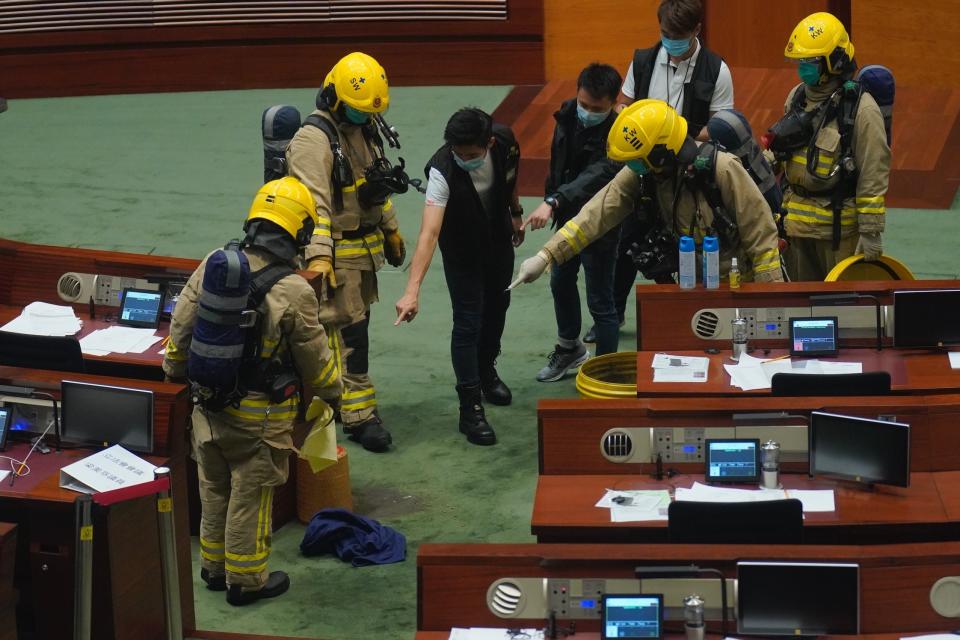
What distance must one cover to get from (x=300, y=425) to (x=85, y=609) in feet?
6.21

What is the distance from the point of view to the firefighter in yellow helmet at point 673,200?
21.9 feet

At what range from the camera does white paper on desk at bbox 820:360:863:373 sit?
652 centimetres

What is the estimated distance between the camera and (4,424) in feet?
19.5

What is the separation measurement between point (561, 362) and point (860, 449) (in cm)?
300

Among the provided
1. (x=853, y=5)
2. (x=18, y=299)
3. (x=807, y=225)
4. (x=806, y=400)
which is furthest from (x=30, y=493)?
(x=853, y=5)

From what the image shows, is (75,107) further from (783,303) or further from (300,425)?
(783,303)

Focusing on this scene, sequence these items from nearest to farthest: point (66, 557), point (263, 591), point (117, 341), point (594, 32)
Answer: point (66, 557), point (263, 591), point (117, 341), point (594, 32)

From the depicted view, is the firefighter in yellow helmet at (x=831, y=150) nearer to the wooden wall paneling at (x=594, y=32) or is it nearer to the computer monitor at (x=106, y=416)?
the computer monitor at (x=106, y=416)

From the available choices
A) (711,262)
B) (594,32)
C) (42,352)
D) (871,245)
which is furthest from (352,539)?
(594,32)

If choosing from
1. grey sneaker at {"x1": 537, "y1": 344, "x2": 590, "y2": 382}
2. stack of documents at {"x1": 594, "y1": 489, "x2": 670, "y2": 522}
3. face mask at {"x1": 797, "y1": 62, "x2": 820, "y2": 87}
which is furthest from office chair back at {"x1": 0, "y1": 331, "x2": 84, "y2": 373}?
face mask at {"x1": 797, "y1": 62, "x2": 820, "y2": 87}

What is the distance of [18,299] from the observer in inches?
299

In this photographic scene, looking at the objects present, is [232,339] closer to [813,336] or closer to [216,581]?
[216,581]

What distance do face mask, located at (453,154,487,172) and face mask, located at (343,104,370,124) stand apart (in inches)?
18.8

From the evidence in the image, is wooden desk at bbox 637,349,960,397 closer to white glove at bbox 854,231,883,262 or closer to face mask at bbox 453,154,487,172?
white glove at bbox 854,231,883,262
